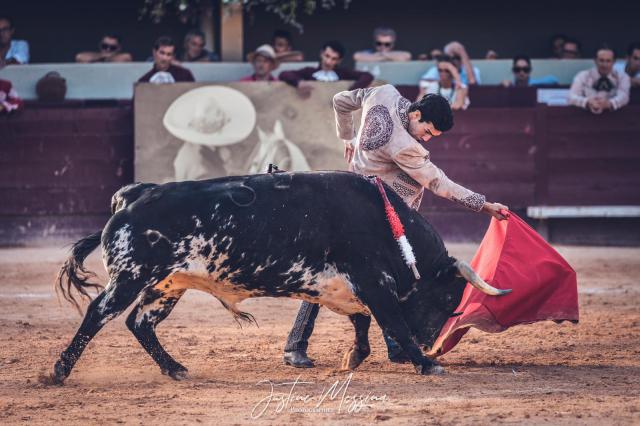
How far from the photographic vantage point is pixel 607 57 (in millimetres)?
9000

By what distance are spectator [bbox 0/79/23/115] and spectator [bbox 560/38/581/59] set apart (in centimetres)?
456

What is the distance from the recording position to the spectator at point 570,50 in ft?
33.2

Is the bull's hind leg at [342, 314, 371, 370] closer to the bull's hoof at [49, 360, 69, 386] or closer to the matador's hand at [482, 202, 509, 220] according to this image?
the matador's hand at [482, 202, 509, 220]

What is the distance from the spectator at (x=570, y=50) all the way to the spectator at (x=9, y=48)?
14.8ft

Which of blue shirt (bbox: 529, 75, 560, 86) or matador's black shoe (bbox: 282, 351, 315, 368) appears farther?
blue shirt (bbox: 529, 75, 560, 86)

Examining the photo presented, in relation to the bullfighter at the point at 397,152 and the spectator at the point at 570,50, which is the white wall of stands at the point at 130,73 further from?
the bullfighter at the point at 397,152

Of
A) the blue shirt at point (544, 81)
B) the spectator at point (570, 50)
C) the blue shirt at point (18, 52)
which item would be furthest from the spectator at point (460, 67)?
the blue shirt at point (18, 52)

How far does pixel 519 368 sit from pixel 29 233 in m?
5.24

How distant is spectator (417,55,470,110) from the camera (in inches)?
352

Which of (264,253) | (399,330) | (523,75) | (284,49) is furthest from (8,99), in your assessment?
(399,330)

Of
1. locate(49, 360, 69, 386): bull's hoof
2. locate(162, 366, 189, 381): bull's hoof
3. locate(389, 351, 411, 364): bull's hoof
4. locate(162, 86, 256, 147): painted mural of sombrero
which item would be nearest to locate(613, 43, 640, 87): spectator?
locate(162, 86, 256, 147): painted mural of sombrero

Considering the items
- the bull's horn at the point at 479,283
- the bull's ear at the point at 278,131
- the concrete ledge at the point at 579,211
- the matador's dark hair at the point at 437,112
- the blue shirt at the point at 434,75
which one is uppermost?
the matador's dark hair at the point at 437,112

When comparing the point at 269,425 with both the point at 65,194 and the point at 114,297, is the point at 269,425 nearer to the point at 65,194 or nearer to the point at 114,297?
the point at 114,297

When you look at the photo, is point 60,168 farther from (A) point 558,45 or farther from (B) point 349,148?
(B) point 349,148
